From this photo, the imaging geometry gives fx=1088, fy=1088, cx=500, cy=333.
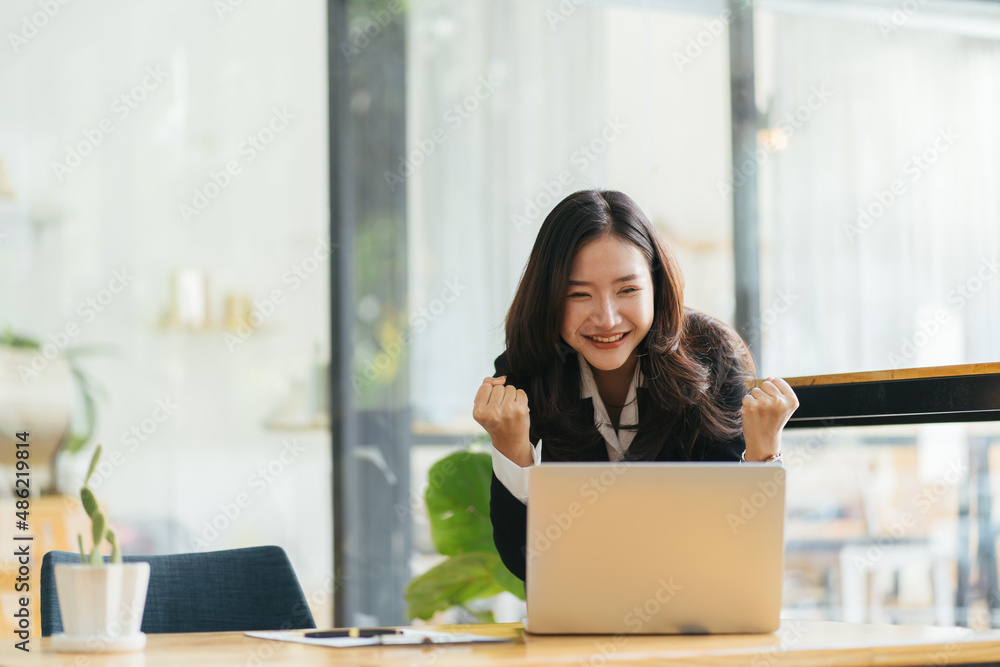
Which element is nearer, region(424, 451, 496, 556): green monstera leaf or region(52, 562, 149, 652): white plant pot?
region(52, 562, 149, 652): white plant pot

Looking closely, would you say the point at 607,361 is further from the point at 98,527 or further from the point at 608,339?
the point at 98,527

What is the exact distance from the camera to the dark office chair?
1.83 m

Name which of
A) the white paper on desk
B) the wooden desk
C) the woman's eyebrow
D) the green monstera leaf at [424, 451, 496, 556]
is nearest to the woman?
the woman's eyebrow

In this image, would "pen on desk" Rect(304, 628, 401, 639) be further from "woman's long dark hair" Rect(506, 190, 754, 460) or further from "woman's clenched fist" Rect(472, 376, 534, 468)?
"woman's long dark hair" Rect(506, 190, 754, 460)

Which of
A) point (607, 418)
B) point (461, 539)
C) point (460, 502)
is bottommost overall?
point (461, 539)

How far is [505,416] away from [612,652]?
0.55 metres

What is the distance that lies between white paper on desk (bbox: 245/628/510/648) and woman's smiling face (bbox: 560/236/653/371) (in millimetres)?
633

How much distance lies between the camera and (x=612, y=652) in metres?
1.24

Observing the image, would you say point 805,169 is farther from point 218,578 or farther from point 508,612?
point 218,578

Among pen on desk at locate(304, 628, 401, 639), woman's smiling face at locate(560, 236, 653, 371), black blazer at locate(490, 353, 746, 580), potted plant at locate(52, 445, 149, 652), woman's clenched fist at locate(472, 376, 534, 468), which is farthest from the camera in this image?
woman's smiling face at locate(560, 236, 653, 371)

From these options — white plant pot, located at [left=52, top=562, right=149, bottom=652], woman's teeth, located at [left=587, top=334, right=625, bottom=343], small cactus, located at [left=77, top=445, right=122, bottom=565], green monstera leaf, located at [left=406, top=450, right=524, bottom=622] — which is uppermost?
woman's teeth, located at [left=587, top=334, right=625, bottom=343]

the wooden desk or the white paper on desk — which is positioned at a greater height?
the wooden desk

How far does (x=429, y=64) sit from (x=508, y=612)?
74.6 inches

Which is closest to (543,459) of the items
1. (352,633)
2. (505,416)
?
(505,416)
